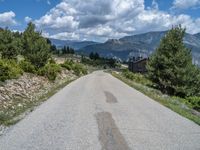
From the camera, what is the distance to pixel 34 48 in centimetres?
3294

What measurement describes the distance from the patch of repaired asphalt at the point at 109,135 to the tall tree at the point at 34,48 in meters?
23.7

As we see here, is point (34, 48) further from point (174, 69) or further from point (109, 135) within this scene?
point (109, 135)

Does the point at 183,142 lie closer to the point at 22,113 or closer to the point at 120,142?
the point at 120,142

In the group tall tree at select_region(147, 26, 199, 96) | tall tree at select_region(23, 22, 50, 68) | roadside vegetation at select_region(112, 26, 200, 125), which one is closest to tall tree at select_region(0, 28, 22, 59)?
tall tree at select_region(23, 22, 50, 68)

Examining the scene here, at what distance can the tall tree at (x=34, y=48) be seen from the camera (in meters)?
32.8

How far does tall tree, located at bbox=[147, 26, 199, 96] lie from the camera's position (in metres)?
32.3

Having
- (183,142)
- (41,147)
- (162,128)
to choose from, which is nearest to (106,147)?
(41,147)

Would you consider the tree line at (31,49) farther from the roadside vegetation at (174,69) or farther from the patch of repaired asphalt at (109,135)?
the patch of repaired asphalt at (109,135)

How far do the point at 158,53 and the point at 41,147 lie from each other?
29.8 m

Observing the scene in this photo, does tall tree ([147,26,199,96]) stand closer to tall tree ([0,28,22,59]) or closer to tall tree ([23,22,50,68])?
tall tree ([23,22,50,68])

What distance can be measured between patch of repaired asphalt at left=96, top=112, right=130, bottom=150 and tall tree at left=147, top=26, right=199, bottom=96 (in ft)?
76.9

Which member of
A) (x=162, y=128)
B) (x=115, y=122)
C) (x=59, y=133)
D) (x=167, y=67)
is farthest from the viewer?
(x=167, y=67)

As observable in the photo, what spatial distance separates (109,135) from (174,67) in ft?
85.9

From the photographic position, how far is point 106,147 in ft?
22.4
